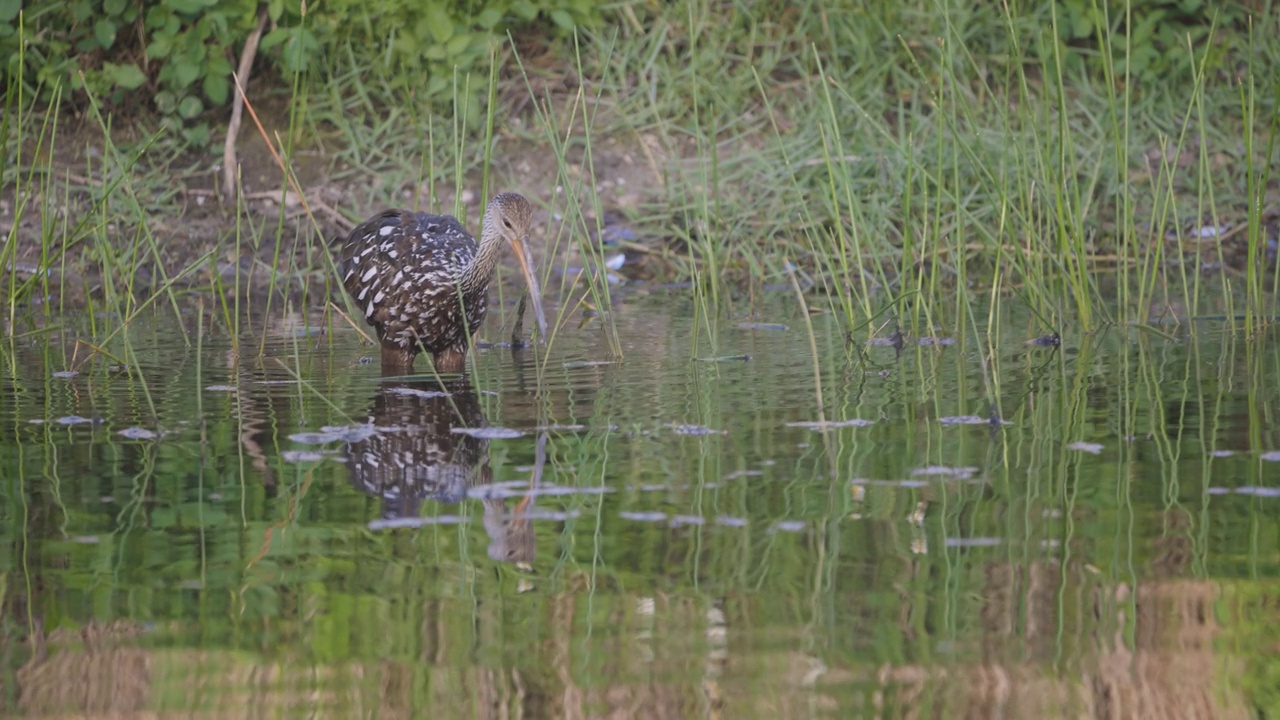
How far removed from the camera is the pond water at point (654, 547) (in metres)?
2.56

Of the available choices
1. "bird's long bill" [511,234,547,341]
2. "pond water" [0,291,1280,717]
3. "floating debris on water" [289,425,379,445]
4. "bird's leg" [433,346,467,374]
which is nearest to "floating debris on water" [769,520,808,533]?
"pond water" [0,291,1280,717]

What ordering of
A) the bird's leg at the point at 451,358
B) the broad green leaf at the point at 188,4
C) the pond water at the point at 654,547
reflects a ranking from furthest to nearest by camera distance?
the broad green leaf at the point at 188,4 → the bird's leg at the point at 451,358 → the pond water at the point at 654,547

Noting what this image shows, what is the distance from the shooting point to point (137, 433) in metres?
4.50

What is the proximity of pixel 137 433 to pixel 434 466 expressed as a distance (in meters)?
0.95

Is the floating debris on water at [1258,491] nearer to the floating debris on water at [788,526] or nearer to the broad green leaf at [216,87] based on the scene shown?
the floating debris on water at [788,526]

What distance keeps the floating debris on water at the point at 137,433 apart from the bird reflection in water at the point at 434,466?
0.58 m

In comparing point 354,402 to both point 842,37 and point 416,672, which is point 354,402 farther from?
point 842,37

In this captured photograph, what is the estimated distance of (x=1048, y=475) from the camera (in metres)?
3.77

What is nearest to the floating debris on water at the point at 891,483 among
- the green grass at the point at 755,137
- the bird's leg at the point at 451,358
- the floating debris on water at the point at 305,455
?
the floating debris on water at the point at 305,455

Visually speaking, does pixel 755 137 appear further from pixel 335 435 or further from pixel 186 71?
pixel 335 435

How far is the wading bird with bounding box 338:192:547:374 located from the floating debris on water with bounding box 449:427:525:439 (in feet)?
4.65

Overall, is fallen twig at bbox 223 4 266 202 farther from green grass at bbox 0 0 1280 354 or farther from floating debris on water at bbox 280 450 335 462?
Result: floating debris on water at bbox 280 450 335 462

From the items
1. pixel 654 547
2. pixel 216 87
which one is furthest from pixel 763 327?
pixel 216 87

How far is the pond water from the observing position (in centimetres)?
256
